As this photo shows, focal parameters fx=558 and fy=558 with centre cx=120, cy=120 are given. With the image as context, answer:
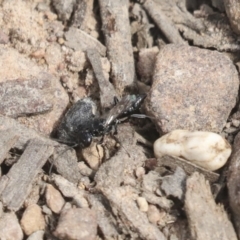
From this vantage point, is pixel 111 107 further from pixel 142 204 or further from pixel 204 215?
pixel 204 215

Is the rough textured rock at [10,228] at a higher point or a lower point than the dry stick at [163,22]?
lower

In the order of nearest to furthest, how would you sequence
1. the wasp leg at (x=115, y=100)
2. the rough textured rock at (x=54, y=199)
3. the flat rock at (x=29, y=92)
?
the rough textured rock at (x=54, y=199) < the flat rock at (x=29, y=92) < the wasp leg at (x=115, y=100)

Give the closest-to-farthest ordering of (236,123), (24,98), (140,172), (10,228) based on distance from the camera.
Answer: (10,228), (140,172), (236,123), (24,98)

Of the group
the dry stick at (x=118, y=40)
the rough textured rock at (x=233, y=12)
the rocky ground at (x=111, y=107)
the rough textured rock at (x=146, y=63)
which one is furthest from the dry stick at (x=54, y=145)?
the rough textured rock at (x=233, y=12)

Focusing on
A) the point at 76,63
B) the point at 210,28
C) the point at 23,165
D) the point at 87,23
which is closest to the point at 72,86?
the point at 76,63

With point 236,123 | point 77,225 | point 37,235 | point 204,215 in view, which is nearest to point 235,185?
point 204,215

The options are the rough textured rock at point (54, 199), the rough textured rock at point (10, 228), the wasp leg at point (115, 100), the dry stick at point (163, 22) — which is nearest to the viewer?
the rough textured rock at point (10, 228)

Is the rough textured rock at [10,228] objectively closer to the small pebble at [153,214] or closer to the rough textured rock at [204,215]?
the small pebble at [153,214]
